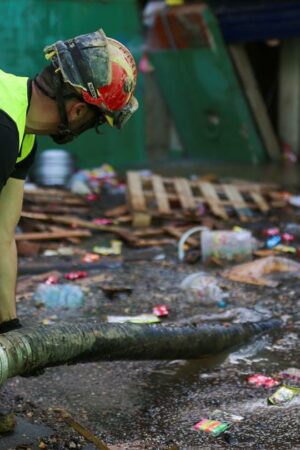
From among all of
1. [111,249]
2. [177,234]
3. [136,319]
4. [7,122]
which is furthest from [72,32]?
[7,122]

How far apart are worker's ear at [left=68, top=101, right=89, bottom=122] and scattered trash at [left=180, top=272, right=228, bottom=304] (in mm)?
2834

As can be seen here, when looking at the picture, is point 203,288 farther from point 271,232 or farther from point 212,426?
point 212,426

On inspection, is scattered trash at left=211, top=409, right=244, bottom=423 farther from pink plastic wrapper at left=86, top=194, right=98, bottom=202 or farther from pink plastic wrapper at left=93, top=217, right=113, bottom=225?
pink plastic wrapper at left=86, top=194, right=98, bottom=202

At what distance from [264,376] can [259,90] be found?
30.7ft

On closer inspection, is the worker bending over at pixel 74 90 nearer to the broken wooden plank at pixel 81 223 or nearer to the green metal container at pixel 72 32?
the broken wooden plank at pixel 81 223

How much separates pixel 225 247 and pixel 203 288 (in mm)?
952

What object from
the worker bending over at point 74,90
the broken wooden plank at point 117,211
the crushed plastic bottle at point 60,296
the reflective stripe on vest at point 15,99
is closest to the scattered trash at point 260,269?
the crushed plastic bottle at point 60,296

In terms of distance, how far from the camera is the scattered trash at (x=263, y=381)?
4262mm

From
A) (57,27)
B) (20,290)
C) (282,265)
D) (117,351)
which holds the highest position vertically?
(57,27)

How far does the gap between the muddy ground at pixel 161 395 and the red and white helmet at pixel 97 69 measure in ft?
5.40

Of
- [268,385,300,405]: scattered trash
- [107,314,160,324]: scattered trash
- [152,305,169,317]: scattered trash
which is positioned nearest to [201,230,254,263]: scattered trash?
[152,305,169,317]: scattered trash

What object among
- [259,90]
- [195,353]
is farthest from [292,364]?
[259,90]

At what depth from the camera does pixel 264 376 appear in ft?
14.4

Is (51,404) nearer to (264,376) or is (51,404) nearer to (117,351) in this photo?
(117,351)
